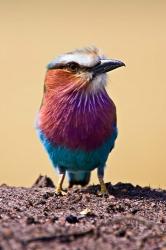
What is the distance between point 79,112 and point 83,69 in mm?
320

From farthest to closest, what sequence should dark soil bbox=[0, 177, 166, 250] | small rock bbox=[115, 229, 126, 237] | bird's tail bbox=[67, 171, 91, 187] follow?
1. bird's tail bbox=[67, 171, 91, 187]
2. small rock bbox=[115, 229, 126, 237]
3. dark soil bbox=[0, 177, 166, 250]

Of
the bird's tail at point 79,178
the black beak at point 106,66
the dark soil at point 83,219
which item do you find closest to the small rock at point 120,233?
the dark soil at point 83,219

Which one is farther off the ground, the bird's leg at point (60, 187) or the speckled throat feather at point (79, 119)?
the speckled throat feather at point (79, 119)

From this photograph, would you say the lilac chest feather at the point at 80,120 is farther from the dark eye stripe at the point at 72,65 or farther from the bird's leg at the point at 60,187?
the bird's leg at the point at 60,187

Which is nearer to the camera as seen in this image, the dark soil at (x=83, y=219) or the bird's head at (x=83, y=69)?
the dark soil at (x=83, y=219)

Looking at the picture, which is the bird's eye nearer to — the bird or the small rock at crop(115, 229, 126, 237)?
the bird

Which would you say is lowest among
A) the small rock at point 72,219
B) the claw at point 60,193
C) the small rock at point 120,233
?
the small rock at point 120,233

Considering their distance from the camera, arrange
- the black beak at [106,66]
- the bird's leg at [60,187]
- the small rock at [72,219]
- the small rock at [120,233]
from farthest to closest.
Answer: the bird's leg at [60,187]
the black beak at [106,66]
the small rock at [72,219]
the small rock at [120,233]

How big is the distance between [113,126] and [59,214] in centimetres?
133

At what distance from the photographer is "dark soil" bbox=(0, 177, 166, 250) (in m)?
3.16

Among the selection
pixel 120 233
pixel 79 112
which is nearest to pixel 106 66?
pixel 79 112

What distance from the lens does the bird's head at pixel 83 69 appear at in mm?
5301

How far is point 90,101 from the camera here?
5359 millimetres

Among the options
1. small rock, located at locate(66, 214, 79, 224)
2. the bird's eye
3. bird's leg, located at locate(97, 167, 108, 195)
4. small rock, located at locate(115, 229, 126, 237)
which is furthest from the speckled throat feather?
small rock, located at locate(115, 229, 126, 237)
